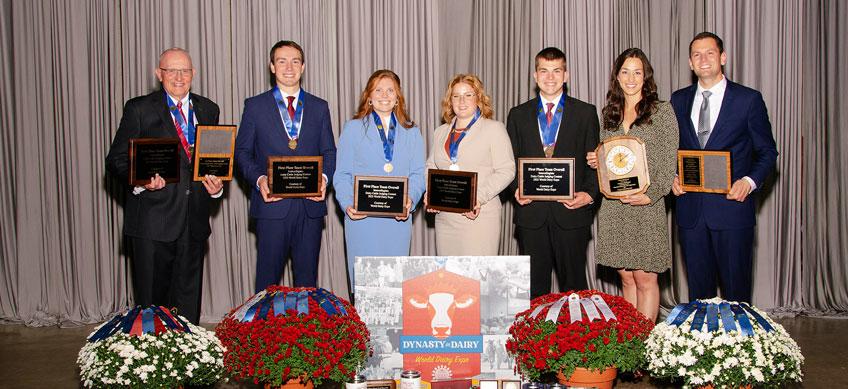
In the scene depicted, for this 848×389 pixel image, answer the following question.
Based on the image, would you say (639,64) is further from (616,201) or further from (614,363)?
(614,363)

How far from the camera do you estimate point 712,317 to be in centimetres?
325

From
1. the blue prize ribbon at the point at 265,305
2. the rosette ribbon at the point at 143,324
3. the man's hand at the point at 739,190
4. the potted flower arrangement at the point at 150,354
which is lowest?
the potted flower arrangement at the point at 150,354

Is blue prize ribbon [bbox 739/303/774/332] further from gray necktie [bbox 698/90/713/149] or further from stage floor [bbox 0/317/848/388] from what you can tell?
gray necktie [bbox 698/90/713/149]

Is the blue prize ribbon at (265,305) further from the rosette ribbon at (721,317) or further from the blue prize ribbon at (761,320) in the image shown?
the blue prize ribbon at (761,320)

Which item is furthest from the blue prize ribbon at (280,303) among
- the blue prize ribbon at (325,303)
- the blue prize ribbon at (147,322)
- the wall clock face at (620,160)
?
the wall clock face at (620,160)

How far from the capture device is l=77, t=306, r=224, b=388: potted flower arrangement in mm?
3176

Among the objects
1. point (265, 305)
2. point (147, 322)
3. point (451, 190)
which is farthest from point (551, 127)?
point (147, 322)

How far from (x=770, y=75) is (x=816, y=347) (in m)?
2.09

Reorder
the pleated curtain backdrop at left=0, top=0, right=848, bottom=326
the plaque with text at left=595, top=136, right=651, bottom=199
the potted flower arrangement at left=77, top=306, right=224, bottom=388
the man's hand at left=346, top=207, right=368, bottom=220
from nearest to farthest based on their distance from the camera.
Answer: the potted flower arrangement at left=77, top=306, right=224, bottom=388 → the plaque with text at left=595, top=136, right=651, bottom=199 → the man's hand at left=346, top=207, right=368, bottom=220 → the pleated curtain backdrop at left=0, top=0, right=848, bottom=326

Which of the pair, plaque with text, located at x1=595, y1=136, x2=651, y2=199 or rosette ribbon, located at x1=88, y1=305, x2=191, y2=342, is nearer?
rosette ribbon, located at x1=88, y1=305, x2=191, y2=342

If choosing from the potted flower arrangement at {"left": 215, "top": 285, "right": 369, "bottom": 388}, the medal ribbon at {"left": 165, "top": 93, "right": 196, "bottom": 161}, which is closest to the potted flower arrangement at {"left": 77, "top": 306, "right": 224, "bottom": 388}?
the potted flower arrangement at {"left": 215, "top": 285, "right": 369, "bottom": 388}

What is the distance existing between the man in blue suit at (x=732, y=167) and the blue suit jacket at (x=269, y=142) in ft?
6.76

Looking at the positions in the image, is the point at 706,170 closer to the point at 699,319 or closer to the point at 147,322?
the point at 699,319

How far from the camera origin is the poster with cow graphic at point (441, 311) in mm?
3594
